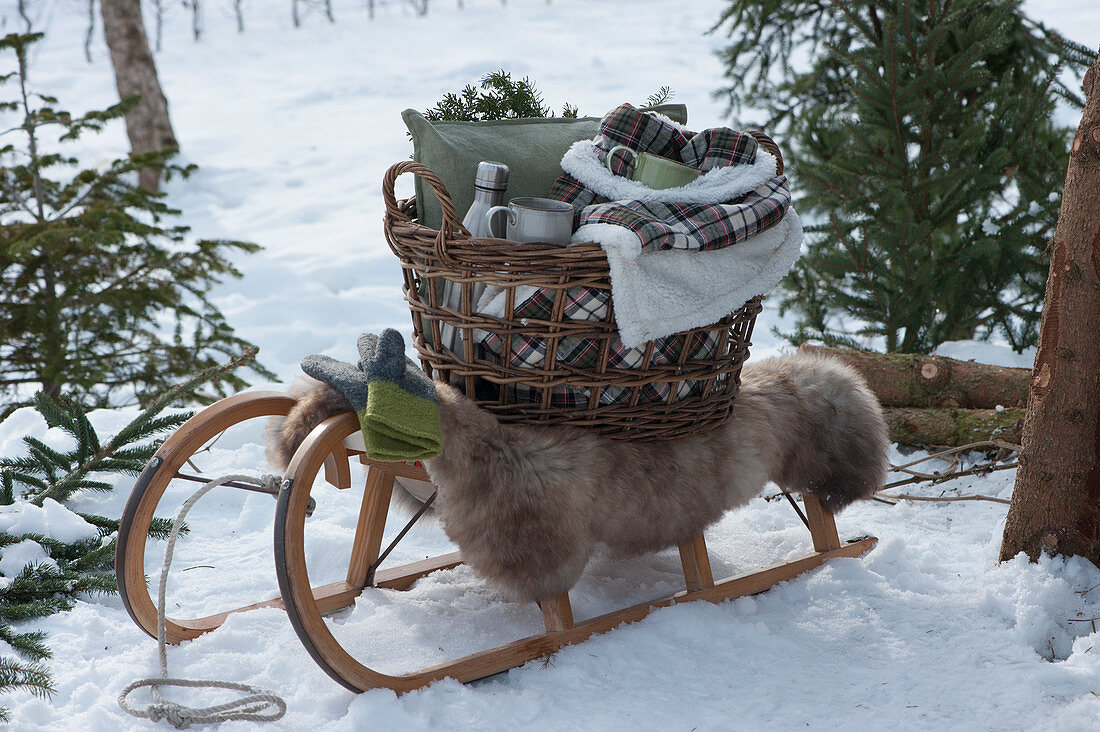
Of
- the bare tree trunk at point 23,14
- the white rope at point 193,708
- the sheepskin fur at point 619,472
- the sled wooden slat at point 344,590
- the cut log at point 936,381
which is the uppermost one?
the bare tree trunk at point 23,14

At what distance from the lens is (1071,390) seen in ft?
6.08

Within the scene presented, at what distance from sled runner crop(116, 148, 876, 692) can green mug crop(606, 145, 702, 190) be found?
321 millimetres

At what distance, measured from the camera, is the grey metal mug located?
158 cm

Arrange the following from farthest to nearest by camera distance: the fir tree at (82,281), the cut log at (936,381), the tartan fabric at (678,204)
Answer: the fir tree at (82,281), the cut log at (936,381), the tartan fabric at (678,204)

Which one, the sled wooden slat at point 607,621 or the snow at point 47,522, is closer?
the sled wooden slat at point 607,621

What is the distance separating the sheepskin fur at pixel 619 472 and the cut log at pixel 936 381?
96cm

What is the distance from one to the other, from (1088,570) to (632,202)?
1335 millimetres

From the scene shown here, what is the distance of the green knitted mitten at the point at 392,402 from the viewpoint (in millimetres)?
1449

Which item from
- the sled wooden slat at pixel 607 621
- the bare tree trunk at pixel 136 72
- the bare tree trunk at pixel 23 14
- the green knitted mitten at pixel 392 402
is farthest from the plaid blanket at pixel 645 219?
the bare tree trunk at pixel 23 14

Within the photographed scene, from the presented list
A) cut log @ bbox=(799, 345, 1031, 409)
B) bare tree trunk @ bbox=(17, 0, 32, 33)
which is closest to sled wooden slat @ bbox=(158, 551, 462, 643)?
cut log @ bbox=(799, 345, 1031, 409)

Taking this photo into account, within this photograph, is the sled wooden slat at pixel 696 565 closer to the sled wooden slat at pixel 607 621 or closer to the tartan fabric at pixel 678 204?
the sled wooden slat at pixel 607 621

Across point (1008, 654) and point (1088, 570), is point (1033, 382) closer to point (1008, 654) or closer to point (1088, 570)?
point (1088, 570)

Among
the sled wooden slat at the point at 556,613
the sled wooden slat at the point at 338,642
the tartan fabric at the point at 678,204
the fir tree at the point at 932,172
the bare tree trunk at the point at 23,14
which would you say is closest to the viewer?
the sled wooden slat at the point at 338,642

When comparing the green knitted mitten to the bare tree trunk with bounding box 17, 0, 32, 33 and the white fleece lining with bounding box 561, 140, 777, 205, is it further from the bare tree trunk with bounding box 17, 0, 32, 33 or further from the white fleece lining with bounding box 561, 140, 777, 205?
the bare tree trunk with bounding box 17, 0, 32, 33
